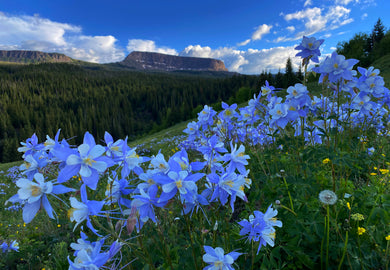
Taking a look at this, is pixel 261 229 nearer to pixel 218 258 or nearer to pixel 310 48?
pixel 218 258

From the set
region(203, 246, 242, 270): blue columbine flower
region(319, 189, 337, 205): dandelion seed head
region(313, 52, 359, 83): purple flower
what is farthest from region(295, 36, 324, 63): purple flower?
region(203, 246, 242, 270): blue columbine flower

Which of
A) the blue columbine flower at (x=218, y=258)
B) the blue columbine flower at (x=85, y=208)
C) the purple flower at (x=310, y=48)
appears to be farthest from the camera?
the purple flower at (x=310, y=48)

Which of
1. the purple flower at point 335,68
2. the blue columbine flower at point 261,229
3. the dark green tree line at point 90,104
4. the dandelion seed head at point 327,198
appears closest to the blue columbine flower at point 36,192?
the blue columbine flower at point 261,229

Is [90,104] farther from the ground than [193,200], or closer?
closer

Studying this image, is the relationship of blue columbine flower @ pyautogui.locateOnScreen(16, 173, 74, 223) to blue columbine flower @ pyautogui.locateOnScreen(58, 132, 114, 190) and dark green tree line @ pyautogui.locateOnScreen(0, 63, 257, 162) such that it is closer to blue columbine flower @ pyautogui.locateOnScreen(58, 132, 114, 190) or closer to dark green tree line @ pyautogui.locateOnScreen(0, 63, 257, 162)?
blue columbine flower @ pyautogui.locateOnScreen(58, 132, 114, 190)

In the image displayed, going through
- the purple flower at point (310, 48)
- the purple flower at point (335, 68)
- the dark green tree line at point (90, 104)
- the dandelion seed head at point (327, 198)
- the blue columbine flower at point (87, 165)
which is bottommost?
the dark green tree line at point (90, 104)

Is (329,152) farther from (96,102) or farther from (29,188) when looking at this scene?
(96,102)

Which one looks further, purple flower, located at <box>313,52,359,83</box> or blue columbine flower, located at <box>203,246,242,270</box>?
purple flower, located at <box>313,52,359,83</box>

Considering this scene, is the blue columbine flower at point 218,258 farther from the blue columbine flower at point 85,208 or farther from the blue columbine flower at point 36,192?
the blue columbine flower at point 36,192

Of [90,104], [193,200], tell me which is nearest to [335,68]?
[193,200]

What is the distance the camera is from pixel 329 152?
1904 mm

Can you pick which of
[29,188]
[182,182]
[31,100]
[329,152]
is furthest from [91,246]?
[31,100]

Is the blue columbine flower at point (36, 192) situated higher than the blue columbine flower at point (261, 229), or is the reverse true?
the blue columbine flower at point (36, 192)

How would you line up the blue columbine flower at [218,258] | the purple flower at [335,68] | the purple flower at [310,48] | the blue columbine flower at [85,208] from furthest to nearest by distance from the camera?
the purple flower at [310,48]
the purple flower at [335,68]
the blue columbine flower at [218,258]
the blue columbine flower at [85,208]
